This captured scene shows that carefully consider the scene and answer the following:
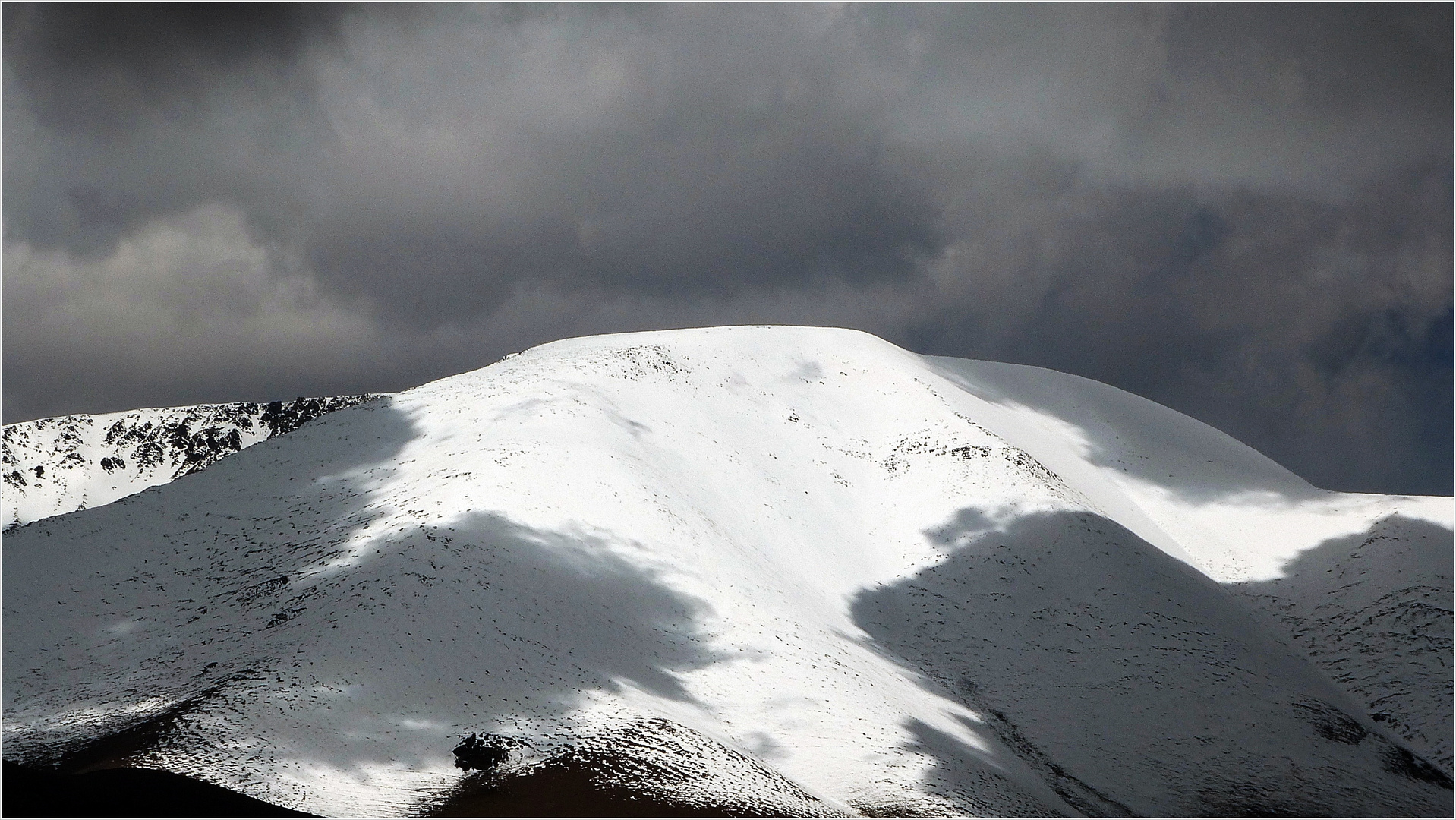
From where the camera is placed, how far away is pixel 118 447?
128m

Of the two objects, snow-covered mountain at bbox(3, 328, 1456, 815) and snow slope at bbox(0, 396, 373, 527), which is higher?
snow slope at bbox(0, 396, 373, 527)

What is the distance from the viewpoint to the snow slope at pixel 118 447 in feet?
398

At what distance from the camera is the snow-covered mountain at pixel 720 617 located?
23656 millimetres

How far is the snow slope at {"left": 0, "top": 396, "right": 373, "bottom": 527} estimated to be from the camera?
398ft

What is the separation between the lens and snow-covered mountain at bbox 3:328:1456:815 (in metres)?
23.7

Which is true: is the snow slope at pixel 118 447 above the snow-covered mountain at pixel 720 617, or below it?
above

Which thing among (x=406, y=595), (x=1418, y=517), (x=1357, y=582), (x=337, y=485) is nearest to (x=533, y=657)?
(x=406, y=595)

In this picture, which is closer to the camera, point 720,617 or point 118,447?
point 720,617

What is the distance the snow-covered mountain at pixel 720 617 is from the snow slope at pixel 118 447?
3312 inches

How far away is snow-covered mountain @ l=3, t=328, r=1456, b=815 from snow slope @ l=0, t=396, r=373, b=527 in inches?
3312

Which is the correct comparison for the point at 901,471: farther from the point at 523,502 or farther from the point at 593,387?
the point at 523,502

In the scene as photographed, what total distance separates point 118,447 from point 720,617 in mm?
120483

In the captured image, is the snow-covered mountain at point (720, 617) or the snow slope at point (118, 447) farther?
the snow slope at point (118, 447)

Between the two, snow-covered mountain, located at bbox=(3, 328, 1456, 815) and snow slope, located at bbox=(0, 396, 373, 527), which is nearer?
snow-covered mountain, located at bbox=(3, 328, 1456, 815)
